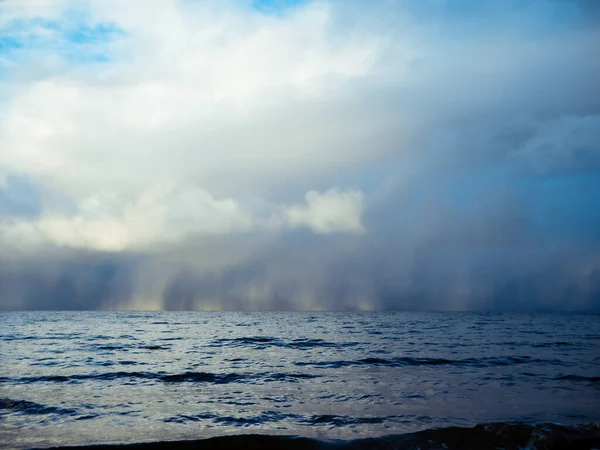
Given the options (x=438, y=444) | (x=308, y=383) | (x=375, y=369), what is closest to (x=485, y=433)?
(x=438, y=444)

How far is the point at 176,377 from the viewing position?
21062mm

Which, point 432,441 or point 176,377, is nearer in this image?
point 432,441

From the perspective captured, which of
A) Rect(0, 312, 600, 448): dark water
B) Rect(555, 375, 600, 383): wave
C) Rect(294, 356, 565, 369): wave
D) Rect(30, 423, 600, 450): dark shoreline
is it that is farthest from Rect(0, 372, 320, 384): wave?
Rect(555, 375, 600, 383): wave

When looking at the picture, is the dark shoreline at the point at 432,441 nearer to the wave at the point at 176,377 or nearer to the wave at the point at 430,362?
the wave at the point at 176,377

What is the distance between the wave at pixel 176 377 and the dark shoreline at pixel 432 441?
9.53m

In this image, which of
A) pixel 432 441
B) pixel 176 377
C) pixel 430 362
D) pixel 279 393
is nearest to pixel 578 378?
pixel 430 362

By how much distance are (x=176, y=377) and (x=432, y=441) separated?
1467cm

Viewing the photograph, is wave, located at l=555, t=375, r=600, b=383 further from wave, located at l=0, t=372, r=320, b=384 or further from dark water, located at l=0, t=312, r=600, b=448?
wave, located at l=0, t=372, r=320, b=384

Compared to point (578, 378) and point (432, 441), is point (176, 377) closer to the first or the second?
point (432, 441)

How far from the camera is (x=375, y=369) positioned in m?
23.5

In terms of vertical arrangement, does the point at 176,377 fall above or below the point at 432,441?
below

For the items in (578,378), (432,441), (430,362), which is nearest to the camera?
(432,441)

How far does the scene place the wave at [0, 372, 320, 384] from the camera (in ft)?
66.1

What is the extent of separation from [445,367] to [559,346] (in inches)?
735
